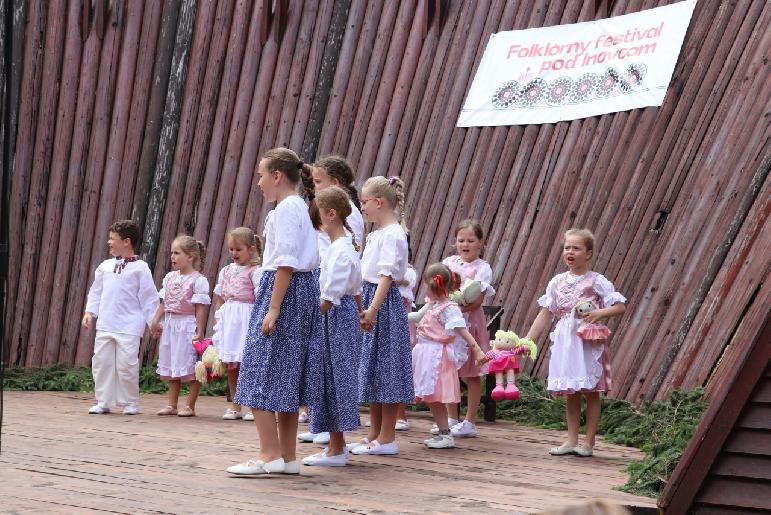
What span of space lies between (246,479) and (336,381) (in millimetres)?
684

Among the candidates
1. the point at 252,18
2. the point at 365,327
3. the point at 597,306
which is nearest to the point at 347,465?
the point at 365,327

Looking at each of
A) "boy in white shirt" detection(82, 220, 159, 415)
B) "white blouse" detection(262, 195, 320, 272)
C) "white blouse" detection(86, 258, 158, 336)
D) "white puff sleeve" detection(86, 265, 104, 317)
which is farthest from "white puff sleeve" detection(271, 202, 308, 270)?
"white puff sleeve" detection(86, 265, 104, 317)

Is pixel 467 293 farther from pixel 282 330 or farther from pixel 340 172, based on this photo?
pixel 282 330

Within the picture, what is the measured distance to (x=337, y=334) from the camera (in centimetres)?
583

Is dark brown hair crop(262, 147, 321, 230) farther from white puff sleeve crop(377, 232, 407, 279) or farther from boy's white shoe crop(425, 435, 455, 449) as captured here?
boy's white shoe crop(425, 435, 455, 449)

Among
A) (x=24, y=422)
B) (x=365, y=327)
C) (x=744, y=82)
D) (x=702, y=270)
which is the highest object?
(x=744, y=82)

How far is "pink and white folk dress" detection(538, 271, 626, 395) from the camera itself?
6.75 meters

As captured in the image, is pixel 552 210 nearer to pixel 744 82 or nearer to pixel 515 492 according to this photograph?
→ pixel 744 82

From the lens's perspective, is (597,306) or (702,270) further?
(702,270)

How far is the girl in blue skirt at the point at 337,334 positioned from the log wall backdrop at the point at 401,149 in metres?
2.35

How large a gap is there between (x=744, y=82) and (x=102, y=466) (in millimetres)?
5038

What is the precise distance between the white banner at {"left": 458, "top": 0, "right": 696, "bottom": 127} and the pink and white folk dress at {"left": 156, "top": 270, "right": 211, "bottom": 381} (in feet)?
9.17

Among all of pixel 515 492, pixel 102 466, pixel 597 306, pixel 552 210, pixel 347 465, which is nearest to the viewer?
pixel 515 492

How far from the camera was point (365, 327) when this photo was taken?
20.4ft
